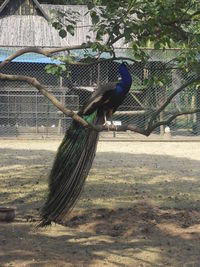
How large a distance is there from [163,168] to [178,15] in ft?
17.7

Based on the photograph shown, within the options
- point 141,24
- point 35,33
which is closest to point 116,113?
point 35,33

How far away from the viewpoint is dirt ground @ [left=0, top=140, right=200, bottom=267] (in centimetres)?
467

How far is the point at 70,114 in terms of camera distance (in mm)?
4582

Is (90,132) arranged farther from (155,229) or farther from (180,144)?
(180,144)

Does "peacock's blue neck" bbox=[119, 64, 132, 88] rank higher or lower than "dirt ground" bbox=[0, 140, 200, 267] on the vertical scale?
higher

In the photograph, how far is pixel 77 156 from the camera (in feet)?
18.3

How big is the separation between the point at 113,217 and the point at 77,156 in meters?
1.02

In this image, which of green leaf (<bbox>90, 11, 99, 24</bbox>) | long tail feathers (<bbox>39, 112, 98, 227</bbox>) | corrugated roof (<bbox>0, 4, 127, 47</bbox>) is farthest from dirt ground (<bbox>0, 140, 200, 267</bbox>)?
corrugated roof (<bbox>0, 4, 127, 47</bbox>)

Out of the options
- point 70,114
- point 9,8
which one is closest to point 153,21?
point 70,114

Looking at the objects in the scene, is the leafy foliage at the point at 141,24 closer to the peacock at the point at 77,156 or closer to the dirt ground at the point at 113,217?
the peacock at the point at 77,156

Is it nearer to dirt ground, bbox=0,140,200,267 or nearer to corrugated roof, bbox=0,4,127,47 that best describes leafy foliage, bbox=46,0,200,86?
dirt ground, bbox=0,140,200,267

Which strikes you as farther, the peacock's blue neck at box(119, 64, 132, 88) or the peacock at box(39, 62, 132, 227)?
the peacock's blue neck at box(119, 64, 132, 88)

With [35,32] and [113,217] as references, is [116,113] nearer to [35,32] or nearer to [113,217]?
[35,32]

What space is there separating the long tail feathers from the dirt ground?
0.72 ft
